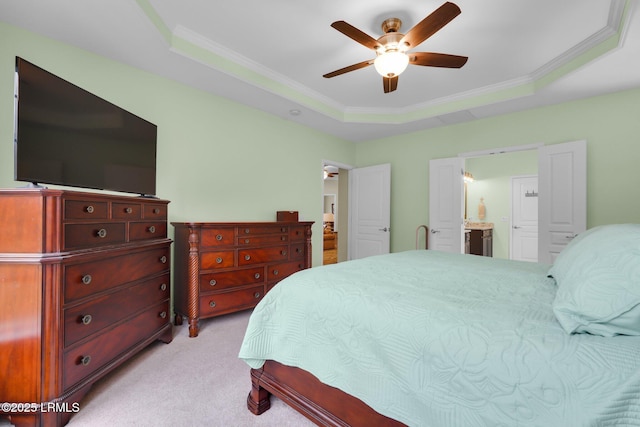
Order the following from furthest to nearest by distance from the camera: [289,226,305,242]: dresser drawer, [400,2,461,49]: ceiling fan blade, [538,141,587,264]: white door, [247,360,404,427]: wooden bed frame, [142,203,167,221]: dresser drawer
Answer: [289,226,305,242]: dresser drawer < [538,141,587,264]: white door < [142,203,167,221]: dresser drawer < [400,2,461,49]: ceiling fan blade < [247,360,404,427]: wooden bed frame

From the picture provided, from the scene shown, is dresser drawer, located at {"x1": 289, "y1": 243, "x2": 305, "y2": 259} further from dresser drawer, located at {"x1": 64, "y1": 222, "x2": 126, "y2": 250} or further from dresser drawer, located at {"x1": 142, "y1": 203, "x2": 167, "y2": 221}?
dresser drawer, located at {"x1": 64, "y1": 222, "x2": 126, "y2": 250}

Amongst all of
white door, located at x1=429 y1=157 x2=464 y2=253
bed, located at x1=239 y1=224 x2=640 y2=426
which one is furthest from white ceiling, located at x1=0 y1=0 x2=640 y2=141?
bed, located at x1=239 y1=224 x2=640 y2=426

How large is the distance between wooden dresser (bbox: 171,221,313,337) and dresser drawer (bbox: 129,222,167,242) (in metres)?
0.28

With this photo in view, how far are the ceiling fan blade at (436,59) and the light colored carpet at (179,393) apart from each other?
261cm

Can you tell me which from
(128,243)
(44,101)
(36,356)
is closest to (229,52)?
(44,101)

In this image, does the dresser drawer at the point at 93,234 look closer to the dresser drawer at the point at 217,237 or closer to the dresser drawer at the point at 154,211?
the dresser drawer at the point at 154,211

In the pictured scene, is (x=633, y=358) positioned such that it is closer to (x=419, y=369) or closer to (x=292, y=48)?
(x=419, y=369)

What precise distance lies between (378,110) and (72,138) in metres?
3.63

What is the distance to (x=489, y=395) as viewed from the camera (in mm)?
814

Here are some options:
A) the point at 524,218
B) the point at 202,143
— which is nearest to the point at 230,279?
the point at 202,143

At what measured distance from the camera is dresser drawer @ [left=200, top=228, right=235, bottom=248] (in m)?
2.65

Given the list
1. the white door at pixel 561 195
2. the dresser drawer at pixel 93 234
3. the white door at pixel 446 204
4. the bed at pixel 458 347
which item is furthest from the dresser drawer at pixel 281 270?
the white door at pixel 561 195

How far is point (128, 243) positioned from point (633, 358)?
7.94ft

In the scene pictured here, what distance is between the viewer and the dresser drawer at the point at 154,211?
83.6 inches
